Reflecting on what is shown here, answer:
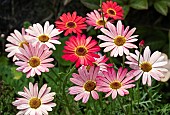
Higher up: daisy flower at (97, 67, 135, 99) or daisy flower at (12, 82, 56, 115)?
daisy flower at (97, 67, 135, 99)

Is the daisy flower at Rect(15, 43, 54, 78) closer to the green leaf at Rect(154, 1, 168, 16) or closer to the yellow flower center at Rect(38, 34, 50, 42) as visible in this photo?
the yellow flower center at Rect(38, 34, 50, 42)

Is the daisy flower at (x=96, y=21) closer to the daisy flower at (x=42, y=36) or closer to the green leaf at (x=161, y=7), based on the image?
the daisy flower at (x=42, y=36)

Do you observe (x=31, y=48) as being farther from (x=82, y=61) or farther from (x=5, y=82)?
(x=5, y=82)

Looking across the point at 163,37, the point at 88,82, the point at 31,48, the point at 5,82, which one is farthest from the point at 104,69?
the point at 163,37

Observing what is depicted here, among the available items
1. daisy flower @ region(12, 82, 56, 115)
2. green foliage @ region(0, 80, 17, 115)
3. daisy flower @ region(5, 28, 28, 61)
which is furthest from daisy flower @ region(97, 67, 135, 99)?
green foliage @ region(0, 80, 17, 115)

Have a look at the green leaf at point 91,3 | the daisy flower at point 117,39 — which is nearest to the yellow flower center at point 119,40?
the daisy flower at point 117,39

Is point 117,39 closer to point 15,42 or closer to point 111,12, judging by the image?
point 111,12

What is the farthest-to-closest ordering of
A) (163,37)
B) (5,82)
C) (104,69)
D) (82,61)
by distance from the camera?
(163,37), (5,82), (104,69), (82,61)

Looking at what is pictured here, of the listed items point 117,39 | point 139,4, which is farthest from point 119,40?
point 139,4
